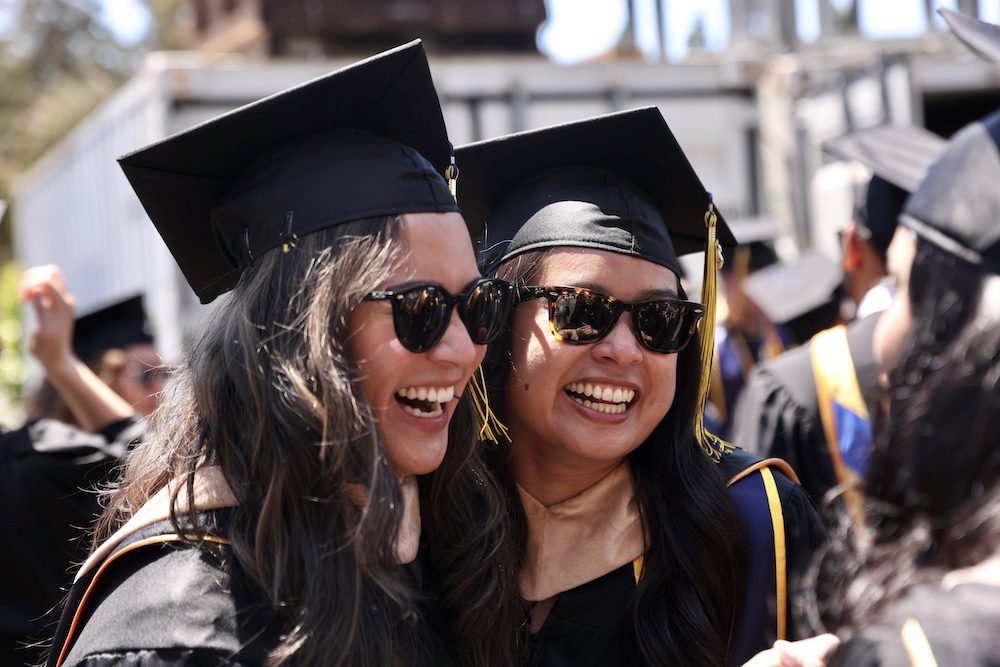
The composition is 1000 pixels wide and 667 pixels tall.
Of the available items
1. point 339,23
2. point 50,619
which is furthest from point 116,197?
point 50,619

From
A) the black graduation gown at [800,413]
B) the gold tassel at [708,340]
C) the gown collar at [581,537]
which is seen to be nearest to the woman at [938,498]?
the gown collar at [581,537]

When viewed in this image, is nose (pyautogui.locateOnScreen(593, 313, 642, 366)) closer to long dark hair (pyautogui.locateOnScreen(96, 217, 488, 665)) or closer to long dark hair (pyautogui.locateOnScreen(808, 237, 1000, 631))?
long dark hair (pyautogui.locateOnScreen(96, 217, 488, 665))

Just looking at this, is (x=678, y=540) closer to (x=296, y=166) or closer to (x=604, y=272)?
(x=604, y=272)

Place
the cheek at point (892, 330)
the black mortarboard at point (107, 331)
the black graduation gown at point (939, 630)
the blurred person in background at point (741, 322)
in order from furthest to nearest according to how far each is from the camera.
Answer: the blurred person in background at point (741, 322) < the black mortarboard at point (107, 331) < the cheek at point (892, 330) < the black graduation gown at point (939, 630)

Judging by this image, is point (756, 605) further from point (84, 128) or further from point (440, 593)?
point (84, 128)

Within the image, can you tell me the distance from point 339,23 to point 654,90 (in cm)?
413

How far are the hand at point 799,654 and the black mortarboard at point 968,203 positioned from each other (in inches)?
23.4

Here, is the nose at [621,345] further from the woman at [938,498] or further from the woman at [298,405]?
the woman at [938,498]

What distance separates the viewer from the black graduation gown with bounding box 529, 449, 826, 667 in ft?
7.22

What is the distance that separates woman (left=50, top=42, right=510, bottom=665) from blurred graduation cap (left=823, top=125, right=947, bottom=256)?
7.34 feet

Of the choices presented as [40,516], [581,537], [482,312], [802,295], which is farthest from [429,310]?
[802,295]

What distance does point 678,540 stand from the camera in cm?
225

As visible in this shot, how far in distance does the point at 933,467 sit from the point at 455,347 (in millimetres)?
795

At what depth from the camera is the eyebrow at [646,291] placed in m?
2.34
